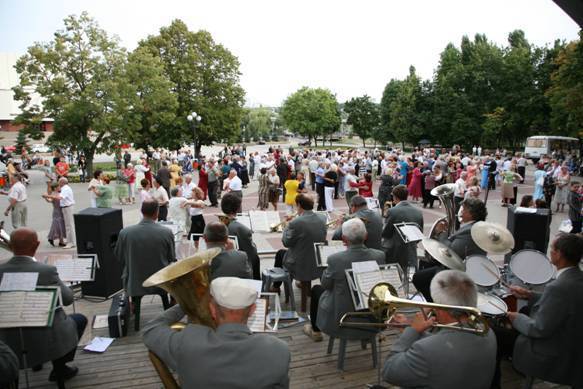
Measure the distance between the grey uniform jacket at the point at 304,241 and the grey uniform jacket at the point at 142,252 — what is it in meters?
1.85

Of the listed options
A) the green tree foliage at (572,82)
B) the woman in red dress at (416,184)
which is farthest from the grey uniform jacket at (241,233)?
the green tree foliage at (572,82)

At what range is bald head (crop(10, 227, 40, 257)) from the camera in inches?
173

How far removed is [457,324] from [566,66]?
1226 inches

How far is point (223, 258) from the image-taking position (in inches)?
199

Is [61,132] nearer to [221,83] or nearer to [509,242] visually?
[221,83]

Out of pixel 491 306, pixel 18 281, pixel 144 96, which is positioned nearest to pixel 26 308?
pixel 18 281

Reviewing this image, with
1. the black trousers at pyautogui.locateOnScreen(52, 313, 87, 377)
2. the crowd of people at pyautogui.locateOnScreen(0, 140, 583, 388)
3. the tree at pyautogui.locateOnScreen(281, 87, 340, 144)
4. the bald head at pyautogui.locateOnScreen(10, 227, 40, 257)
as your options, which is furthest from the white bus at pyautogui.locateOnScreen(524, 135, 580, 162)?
the tree at pyautogui.locateOnScreen(281, 87, 340, 144)

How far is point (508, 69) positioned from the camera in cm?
4503

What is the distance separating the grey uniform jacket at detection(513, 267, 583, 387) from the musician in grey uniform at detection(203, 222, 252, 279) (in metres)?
2.98

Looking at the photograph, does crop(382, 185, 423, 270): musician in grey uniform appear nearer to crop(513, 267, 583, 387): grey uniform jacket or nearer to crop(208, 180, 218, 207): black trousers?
crop(513, 267, 583, 387): grey uniform jacket

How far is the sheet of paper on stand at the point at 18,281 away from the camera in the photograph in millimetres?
4121

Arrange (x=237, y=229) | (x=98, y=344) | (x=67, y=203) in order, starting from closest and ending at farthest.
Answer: (x=98, y=344) → (x=237, y=229) → (x=67, y=203)

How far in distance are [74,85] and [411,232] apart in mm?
26340

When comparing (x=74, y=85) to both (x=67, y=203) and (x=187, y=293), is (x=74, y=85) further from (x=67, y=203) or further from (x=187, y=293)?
(x=187, y=293)
